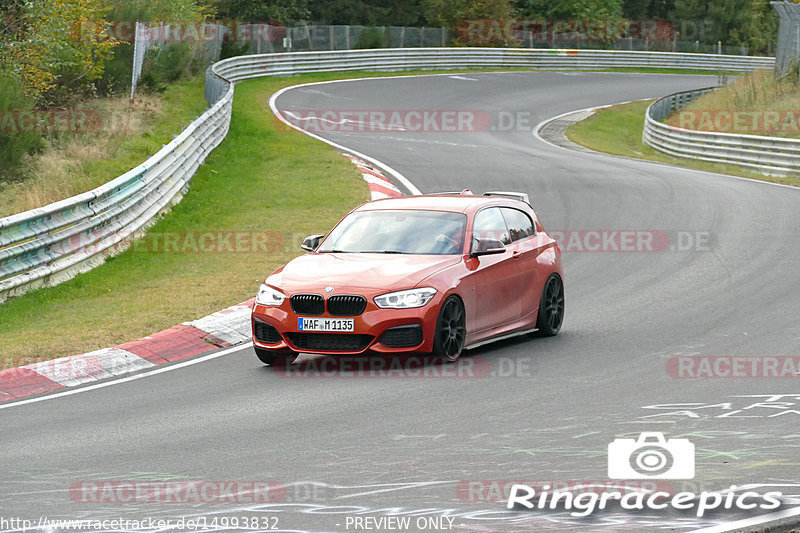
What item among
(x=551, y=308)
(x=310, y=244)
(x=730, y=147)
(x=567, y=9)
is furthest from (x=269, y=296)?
(x=567, y=9)

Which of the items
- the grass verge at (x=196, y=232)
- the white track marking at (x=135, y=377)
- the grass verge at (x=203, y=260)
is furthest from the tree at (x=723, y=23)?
the white track marking at (x=135, y=377)

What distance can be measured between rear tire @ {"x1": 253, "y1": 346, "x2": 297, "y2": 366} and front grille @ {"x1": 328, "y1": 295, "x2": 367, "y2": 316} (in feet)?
2.35

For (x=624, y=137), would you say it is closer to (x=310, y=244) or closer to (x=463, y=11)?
(x=310, y=244)

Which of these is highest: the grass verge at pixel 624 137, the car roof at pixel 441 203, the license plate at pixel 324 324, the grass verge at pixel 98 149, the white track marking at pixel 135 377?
the car roof at pixel 441 203

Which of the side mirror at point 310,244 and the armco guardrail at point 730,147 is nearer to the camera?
the side mirror at point 310,244

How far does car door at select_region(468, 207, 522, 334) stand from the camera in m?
11.5

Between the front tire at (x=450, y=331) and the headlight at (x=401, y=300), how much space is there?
22 cm

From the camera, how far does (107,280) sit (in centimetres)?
1588

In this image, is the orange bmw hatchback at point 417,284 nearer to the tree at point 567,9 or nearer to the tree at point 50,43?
the tree at point 50,43

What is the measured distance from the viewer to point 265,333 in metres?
11.0

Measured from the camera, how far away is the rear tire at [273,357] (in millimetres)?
11102

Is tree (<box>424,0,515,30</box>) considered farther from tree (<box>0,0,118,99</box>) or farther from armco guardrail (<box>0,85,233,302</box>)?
armco guardrail (<box>0,85,233,302</box>)

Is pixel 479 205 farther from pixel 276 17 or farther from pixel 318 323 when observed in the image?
pixel 276 17

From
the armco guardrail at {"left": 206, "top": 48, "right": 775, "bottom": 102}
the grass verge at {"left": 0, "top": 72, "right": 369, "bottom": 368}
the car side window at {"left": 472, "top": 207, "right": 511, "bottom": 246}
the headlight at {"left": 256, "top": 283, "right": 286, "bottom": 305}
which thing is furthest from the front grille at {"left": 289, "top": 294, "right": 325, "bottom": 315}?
the armco guardrail at {"left": 206, "top": 48, "right": 775, "bottom": 102}
